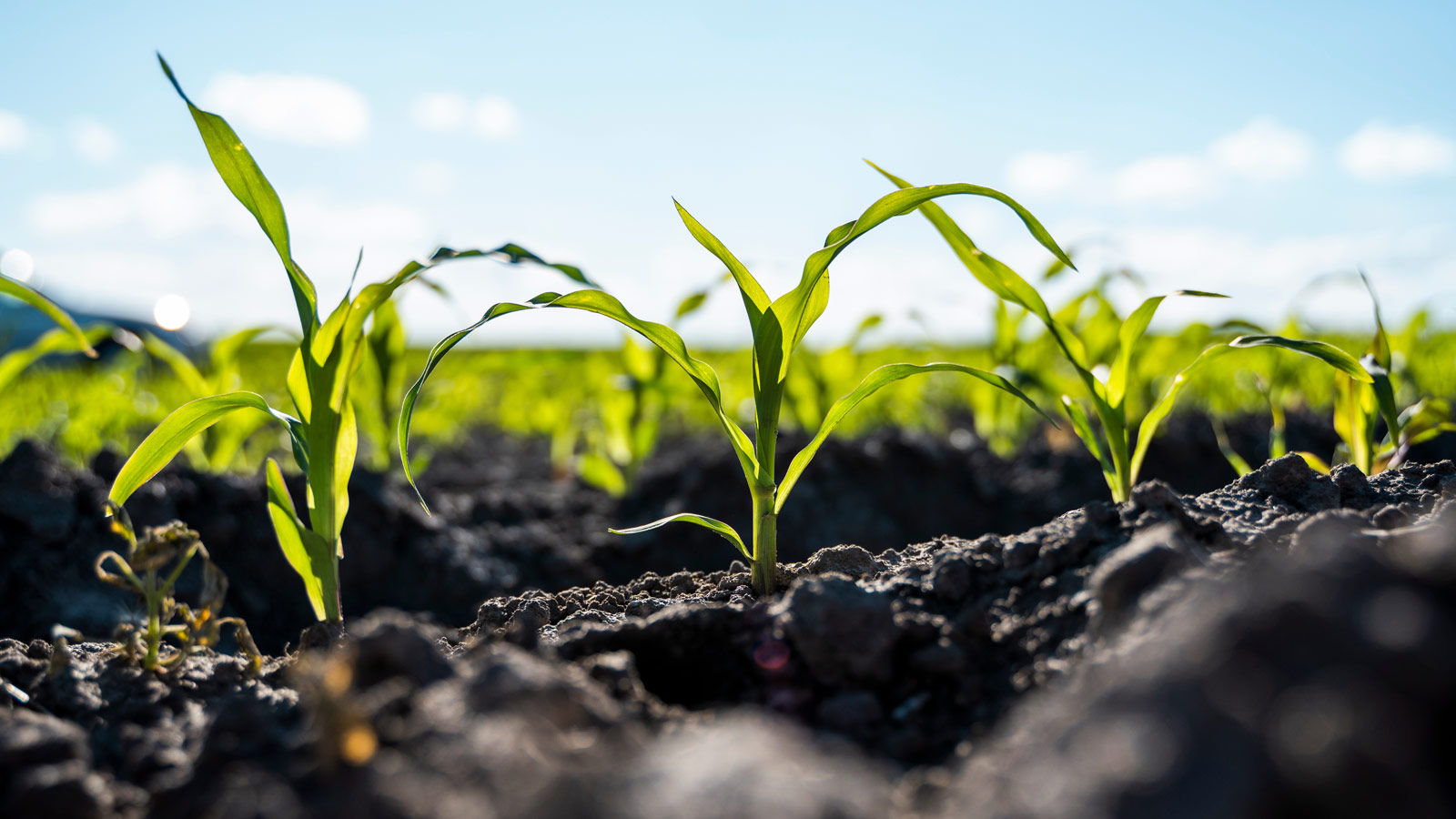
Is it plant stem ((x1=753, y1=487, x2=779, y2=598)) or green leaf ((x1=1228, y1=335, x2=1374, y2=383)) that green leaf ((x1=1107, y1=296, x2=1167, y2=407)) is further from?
plant stem ((x1=753, y1=487, x2=779, y2=598))

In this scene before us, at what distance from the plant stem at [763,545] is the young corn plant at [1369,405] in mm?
919

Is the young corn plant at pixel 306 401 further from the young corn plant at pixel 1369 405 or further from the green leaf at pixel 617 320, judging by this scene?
the young corn plant at pixel 1369 405

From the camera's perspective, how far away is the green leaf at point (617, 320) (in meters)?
1.26

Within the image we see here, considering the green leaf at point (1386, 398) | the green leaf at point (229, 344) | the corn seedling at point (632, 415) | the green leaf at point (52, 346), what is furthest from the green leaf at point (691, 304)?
the green leaf at point (1386, 398)

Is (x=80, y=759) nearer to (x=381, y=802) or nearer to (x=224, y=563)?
(x=381, y=802)

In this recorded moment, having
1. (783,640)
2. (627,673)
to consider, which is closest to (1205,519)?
(783,640)

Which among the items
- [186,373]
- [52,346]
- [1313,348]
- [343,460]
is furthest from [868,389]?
[186,373]

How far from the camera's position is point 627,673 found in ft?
2.76

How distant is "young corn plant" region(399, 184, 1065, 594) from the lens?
1.26m

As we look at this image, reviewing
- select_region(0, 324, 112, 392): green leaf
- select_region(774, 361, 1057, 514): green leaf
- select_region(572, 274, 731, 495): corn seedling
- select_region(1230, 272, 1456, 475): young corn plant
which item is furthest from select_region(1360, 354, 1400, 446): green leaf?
select_region(0, 324, 112, 392): green leaf

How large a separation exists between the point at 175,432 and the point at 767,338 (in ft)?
3.51

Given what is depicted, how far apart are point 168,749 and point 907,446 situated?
297cm

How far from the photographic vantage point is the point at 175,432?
53.6 inches

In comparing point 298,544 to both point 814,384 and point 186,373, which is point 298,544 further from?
point 814,384
